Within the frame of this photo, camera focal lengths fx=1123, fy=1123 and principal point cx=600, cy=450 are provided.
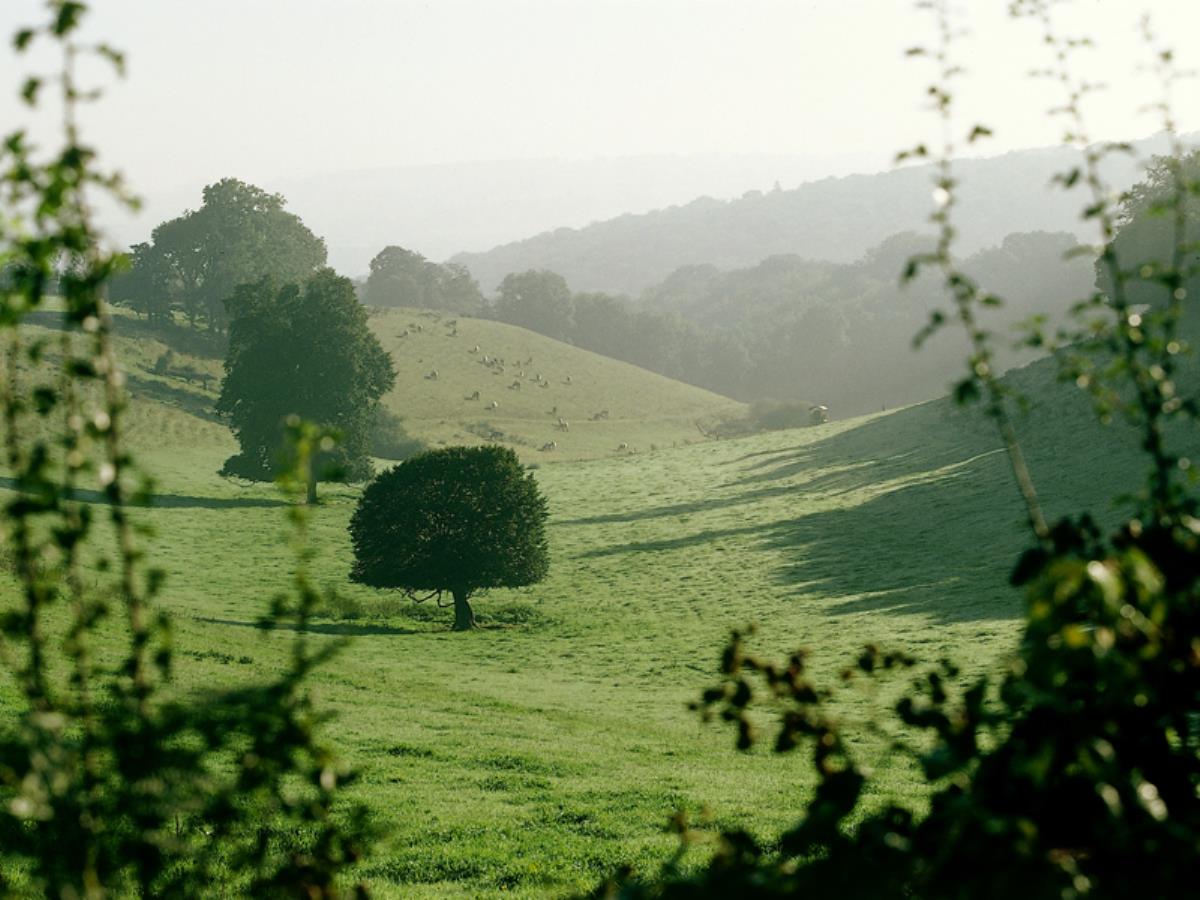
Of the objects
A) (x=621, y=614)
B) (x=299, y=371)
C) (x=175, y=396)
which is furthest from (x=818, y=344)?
(x=621, y=614)

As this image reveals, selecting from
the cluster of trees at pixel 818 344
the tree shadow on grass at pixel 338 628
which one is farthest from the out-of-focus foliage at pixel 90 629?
the cluster of trees at pixel 818 344

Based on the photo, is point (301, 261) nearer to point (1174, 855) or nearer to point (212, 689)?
point (212, 689)

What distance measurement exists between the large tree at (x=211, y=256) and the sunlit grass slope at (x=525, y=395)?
48.8 ft

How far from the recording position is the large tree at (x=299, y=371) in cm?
7075

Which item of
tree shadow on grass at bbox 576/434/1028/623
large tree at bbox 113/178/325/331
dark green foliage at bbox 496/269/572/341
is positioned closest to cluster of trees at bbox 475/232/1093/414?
dark green foliage at bbox 496/269/572/341

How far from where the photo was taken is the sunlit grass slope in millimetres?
106125

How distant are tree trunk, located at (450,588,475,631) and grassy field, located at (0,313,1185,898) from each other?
1.13 metres

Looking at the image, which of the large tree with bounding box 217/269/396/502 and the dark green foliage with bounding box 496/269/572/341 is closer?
the large tree with bounding box 217/269/396/502

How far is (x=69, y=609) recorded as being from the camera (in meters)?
37.9

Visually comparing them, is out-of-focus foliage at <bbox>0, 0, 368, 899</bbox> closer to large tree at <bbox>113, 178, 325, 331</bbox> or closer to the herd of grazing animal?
the herd of grazing animal

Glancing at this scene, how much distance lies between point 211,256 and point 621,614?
9886 cm

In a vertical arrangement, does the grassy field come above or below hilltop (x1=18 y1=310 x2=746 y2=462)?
below

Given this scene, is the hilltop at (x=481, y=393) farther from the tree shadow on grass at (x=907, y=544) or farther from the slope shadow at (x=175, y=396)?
the tree shadow on grass at (x=907, y=544)

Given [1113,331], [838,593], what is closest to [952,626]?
[838,593]
